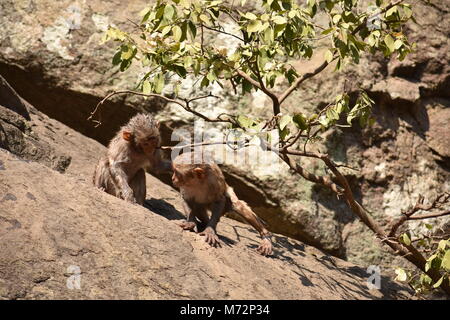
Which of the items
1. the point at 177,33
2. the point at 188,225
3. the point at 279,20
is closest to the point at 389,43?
the point at 279,20

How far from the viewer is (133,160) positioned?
25.8 ft

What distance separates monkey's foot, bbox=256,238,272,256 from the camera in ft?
24.0

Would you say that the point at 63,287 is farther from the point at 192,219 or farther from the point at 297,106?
the point at 297,106

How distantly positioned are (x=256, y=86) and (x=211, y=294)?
8.11ft

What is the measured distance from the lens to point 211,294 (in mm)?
5684

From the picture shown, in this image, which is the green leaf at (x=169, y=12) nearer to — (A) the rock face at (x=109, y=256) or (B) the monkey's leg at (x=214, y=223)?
(A) the rock face at (x=109, y=256)

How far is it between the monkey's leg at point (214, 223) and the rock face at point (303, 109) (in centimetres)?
148

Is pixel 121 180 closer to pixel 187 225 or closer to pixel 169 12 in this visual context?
pixel 187 225

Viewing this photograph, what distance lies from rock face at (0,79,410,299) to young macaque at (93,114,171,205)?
1131 mm

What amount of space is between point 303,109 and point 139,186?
2877 mm

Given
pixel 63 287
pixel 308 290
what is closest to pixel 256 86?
pixel 308 290

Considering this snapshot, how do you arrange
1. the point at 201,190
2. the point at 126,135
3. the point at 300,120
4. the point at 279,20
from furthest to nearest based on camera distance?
the point at 126,135
the point at 201,190
the point at 300,120
the point at 279,20

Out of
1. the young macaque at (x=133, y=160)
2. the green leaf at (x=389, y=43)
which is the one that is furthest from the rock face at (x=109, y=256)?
the green leaf at (x=389, y=43)

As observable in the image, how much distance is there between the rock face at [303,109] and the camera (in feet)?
29.4
